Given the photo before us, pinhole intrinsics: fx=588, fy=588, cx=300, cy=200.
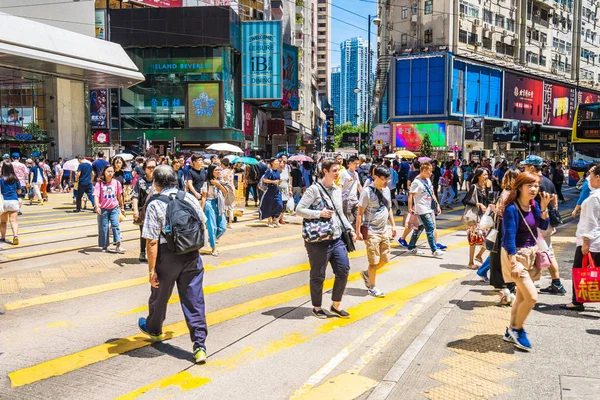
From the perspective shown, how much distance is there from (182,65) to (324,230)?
43.2m

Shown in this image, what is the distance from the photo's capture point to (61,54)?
26.4m

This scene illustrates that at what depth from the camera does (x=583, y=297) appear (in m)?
6.30

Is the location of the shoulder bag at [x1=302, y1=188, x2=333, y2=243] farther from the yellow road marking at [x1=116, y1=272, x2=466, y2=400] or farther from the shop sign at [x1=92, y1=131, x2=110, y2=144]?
the shop sign at [x1=92, y1=131, x2=110, y2=144]

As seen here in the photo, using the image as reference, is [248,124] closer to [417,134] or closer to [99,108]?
[99,108]

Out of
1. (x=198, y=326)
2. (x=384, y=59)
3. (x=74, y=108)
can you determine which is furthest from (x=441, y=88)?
(x=198, y=326)

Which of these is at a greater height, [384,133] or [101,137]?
[384,133]

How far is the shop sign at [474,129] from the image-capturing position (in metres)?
54.5

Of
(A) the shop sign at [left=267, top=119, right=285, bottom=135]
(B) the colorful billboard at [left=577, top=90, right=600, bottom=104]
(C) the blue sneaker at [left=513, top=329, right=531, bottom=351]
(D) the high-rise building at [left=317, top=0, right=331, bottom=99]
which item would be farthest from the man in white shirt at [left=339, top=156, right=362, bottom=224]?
(D) the high-rise building at [left=317, top=0, right=331, bottom=99]

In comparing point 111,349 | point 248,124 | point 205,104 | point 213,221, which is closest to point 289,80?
point 248,124

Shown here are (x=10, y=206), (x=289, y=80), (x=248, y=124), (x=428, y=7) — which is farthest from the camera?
(x=289, y=80)

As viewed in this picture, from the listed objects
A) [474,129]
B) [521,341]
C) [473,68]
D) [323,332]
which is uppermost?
[473,68]

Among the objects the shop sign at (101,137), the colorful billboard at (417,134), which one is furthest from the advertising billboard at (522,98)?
the shop sign at (101,137)

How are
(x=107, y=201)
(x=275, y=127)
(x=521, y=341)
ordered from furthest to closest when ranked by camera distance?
(x=275, y=127)
(x=107, y=201)
(x=521, y=341)

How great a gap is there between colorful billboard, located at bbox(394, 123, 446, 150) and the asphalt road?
152ft
